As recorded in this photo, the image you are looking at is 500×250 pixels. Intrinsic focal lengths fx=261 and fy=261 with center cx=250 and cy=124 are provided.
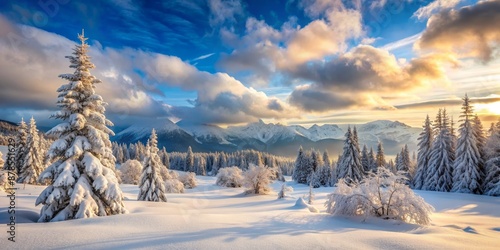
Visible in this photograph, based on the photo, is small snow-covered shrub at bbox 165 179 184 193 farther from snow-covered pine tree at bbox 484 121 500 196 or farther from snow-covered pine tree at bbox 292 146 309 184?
snow-covered pine tree at bbox 484 121 500 196

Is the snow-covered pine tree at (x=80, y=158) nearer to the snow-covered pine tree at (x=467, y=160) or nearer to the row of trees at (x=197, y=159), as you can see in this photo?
the snow-covered pine tree at (x=467, y=160)

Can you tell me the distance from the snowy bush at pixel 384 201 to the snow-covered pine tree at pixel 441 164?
1140 inches

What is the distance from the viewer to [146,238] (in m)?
8.25

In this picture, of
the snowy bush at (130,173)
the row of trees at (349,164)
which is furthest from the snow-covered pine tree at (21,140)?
the row of trees at (349,164)

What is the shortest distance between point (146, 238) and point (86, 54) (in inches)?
440

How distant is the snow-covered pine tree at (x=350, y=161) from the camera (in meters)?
48.8

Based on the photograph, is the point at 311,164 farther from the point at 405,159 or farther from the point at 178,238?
the point at 178,238

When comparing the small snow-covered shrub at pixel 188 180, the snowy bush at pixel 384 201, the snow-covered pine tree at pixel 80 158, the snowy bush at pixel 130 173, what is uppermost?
the snow-covered pine tree at pixel 80 158

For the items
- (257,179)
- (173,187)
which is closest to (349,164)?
(257,179)

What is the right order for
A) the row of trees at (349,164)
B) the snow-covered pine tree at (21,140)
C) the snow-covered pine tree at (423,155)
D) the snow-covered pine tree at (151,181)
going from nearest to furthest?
the snow-covered pine tree at (151,181)
the snow-covered pine tree at (423,155)
the snow-covered pine tree at (21,140)
the row of trees at (349,164)

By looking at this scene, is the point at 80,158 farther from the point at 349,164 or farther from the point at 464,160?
the point at 349,164

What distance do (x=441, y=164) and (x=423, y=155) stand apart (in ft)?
17.7

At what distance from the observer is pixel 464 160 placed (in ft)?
106

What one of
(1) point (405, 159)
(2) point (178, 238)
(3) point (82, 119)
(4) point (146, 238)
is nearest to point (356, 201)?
(2) point (178, 238)
